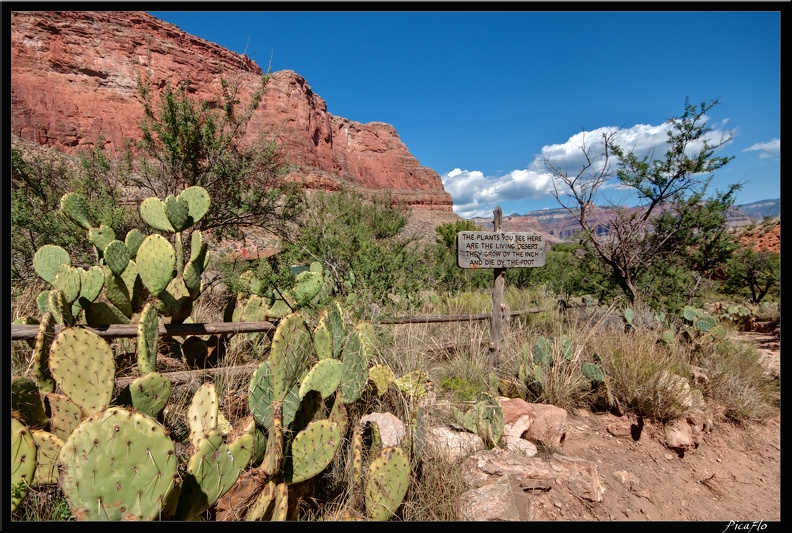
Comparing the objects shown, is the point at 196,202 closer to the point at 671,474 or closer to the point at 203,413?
the point at 203,413

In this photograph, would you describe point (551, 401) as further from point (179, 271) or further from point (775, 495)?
point (179, 271)

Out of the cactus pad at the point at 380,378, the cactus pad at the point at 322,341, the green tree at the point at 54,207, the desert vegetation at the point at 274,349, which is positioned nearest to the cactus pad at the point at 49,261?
the desert vegetation at the point at 274,349

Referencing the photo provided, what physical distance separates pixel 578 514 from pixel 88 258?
5945 mm

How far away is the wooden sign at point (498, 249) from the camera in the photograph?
3.98 metres

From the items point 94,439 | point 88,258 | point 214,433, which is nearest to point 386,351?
point 214,433

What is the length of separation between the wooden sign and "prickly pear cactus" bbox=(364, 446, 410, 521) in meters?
2.53

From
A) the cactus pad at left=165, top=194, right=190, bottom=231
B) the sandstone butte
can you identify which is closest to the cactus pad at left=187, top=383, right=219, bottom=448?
the cactus pad at left=165, top=194, right=190, bottom=231

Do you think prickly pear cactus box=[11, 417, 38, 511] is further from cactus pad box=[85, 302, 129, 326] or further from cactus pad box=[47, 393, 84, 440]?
cactus pad box=[85, 302, 129, 326]

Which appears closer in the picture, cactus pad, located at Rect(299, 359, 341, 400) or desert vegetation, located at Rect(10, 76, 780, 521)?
desert vegetation, located at Rect(10, 76, 780, 521)

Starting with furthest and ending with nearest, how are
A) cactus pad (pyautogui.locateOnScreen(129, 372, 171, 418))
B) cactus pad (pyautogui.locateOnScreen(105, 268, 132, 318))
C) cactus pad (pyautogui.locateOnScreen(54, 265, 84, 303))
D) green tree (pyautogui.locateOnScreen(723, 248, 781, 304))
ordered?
1. green tree (pyautogui.locateOnScreen(723, 248, 781, 304))
2. cactus pad (pyautogui.locateOnScreen(105, 268, 132, 318))
3. cactus pad (pyautogui.locateOnScreen(54, 265, 84, 303))
4. cactus pad (pyautogui.locateOnScreen(129, 372, 171, 418))

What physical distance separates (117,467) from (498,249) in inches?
141

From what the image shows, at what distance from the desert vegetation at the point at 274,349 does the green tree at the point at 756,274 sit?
205cm

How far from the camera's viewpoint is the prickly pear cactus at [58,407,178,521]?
1.20m

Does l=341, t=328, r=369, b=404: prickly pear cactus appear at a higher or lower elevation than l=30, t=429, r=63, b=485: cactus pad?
higher
